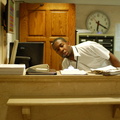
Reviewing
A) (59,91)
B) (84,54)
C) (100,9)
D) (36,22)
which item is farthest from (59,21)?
(59,91)

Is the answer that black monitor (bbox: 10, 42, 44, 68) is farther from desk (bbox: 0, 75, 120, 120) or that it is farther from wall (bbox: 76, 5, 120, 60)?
wall (bbox: 76, 5, 120, 60)

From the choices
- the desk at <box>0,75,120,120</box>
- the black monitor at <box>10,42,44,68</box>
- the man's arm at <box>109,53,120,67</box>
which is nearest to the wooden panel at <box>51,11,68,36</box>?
the man's arm at <box>109,53,120,67</box>

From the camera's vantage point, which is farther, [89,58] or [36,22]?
[36,22]

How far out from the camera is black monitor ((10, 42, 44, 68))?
2090mm

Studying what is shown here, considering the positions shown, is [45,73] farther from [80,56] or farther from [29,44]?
[80,56]

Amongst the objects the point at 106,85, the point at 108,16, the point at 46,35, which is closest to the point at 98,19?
the point at 108,16

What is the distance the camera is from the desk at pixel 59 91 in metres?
1.39

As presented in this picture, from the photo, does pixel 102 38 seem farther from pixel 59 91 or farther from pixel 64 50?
pixel 59 91

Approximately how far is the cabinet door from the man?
1.14 meters

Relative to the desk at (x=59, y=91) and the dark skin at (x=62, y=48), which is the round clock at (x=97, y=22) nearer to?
the dark skin at (x=62, y=48)

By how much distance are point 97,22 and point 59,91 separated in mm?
2797

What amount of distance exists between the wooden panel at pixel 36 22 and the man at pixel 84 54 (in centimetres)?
116

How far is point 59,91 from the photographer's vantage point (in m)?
1.42

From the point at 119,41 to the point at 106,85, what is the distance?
275 centimetres
